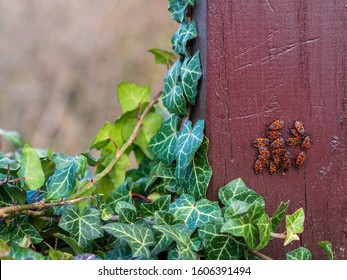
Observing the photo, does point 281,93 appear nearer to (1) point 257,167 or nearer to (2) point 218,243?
(1) point 257,167

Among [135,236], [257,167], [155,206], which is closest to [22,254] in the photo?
[135,236]

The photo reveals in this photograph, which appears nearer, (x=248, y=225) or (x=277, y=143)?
(x=248, y=225)

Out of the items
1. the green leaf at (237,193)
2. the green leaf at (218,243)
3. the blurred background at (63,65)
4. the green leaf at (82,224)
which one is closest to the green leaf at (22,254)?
the green leaf at (82,224)

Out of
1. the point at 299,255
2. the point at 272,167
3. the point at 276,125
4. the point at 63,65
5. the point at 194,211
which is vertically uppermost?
the point at 63,65

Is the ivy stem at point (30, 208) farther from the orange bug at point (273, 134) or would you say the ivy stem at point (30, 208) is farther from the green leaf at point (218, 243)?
the orange bug at point (273, 134)

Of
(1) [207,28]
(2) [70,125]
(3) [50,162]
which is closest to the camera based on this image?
(1) [207,28]

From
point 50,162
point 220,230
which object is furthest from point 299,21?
point 50,162
